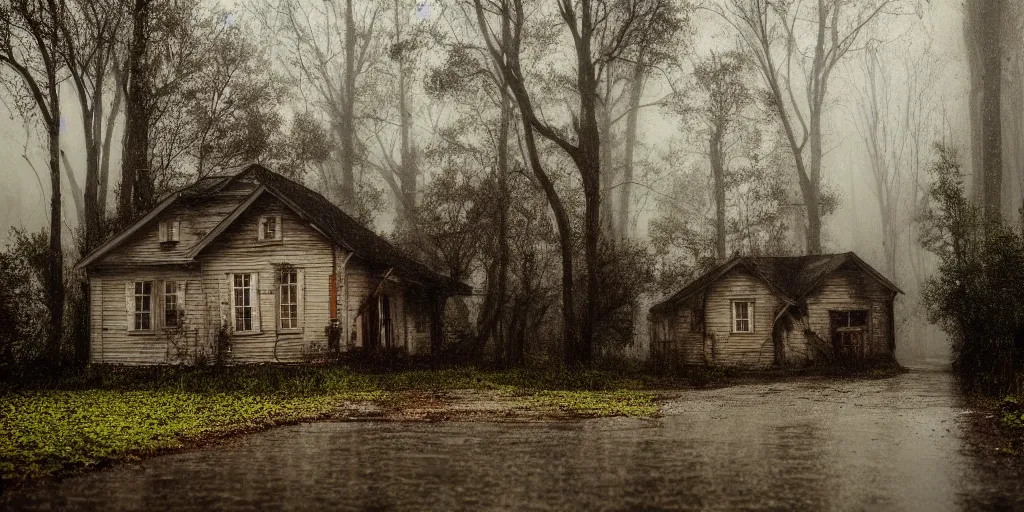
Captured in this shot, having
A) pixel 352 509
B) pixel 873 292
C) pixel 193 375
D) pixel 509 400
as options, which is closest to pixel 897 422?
pixel 509 400

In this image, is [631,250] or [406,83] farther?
[406,83]

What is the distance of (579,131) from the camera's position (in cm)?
2039

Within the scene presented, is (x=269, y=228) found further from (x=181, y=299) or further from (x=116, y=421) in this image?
(x=116, y=421)

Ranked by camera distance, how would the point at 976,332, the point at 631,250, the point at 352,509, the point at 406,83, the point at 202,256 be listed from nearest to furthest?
1. the point at 352,509
2. the point at 976,332
3. the point at 202,256
4. the point at 631,250
5. the point at 406,83

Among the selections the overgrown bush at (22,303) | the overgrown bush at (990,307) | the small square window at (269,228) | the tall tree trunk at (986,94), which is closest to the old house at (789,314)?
the tall tree trunk at (986,94)

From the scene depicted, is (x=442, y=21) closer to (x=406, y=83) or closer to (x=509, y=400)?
(x=406, y=83)

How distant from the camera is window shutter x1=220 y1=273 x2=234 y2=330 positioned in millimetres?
19312

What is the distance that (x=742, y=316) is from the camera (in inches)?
966

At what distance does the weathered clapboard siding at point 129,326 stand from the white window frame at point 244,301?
2.65ft

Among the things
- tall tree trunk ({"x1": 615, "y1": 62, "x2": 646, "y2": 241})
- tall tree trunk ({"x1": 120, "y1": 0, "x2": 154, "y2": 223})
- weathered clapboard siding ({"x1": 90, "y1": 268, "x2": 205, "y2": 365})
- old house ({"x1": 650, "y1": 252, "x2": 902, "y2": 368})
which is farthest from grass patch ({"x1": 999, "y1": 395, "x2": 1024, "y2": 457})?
tall tree trunk ({"x1": 615, "y1": 62, "x2": 646, "y2": 241})

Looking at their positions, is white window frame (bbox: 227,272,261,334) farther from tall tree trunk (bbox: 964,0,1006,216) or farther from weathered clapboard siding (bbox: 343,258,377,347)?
tall tree trunk (bbox: 964,0,1006,216)

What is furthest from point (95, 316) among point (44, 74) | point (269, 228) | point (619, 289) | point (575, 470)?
point (575, 470)

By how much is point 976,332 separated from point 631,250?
11.5 meters

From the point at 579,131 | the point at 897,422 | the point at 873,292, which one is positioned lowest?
the point at 897,422
